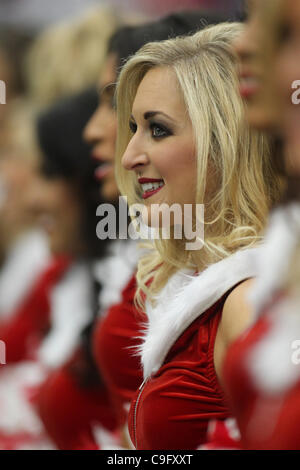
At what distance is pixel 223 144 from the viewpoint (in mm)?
1230

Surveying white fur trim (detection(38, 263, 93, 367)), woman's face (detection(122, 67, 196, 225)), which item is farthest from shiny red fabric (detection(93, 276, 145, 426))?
white fur trim (detection(38, 263, 93, 367))

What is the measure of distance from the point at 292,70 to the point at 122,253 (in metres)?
1.15

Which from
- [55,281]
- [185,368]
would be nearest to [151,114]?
[185,368]

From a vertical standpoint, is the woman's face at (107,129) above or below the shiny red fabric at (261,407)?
above

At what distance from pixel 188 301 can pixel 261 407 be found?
0.37 m

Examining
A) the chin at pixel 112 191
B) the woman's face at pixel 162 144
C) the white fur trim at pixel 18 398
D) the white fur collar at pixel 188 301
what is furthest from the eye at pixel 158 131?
the white fur trim at pixel 18 398

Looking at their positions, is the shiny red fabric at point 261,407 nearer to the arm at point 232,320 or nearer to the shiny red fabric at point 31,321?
the arm at point 232,320

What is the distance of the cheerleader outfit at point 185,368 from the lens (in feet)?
4.04

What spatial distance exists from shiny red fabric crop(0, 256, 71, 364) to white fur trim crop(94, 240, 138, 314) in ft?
2.75

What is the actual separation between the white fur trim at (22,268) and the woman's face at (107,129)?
43.2 inches
